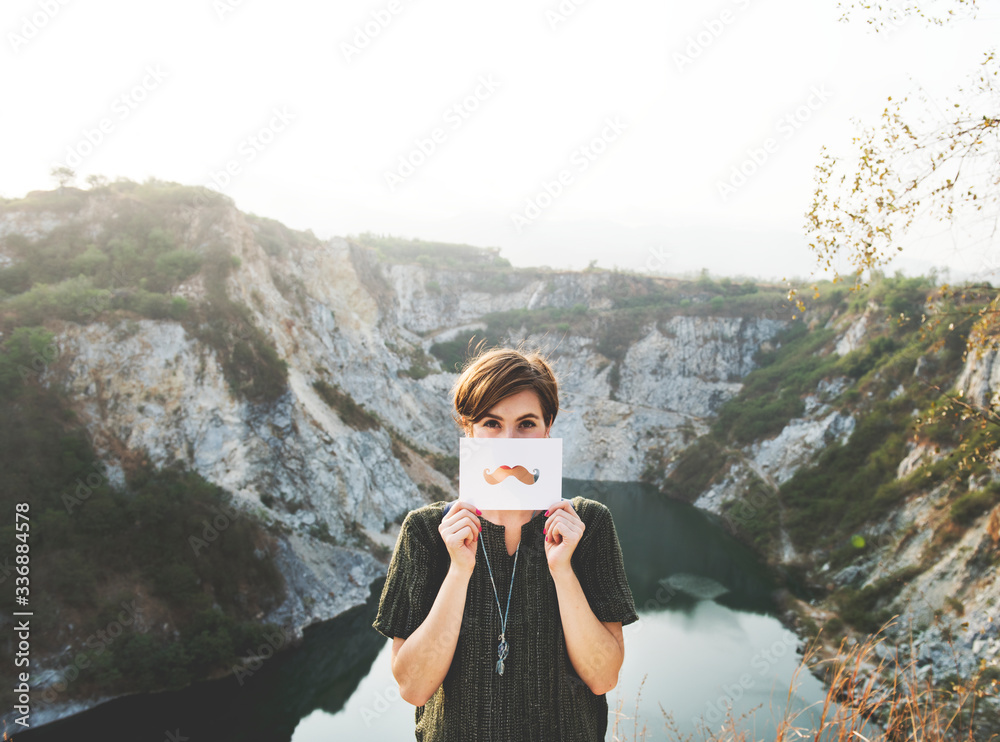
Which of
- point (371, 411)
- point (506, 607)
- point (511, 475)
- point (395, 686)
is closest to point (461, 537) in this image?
point (511, 475)

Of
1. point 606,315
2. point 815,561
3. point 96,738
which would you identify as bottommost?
point 96,738

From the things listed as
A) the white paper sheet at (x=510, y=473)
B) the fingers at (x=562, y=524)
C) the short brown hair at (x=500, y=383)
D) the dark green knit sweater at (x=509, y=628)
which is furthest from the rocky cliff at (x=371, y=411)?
the dark green knit sweater at (x=509, y=628)

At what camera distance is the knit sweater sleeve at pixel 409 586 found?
5.75 feet

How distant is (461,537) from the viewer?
5.37ft

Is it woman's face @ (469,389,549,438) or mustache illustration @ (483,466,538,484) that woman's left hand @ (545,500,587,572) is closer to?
Result: mustache illustration @ (483,466,538,484)

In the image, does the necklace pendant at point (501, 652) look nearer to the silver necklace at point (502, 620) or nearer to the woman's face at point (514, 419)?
the silver necklace at point (502, 620)

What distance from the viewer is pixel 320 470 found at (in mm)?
19750

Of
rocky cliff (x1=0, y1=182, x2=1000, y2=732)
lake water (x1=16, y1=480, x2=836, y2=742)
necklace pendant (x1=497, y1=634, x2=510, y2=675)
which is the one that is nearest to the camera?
necklace pendant (x1=497, y1=634, x2=510, y2=675)

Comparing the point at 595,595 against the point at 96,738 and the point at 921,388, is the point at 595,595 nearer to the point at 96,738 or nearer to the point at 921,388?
the point at 96,738

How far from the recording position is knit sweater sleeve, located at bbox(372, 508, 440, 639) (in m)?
1.75

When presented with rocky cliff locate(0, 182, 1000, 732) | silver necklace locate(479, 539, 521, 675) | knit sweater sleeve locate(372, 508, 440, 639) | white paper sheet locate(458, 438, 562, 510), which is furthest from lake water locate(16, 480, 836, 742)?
white paper sheet locate(458, 438, 562, 510)

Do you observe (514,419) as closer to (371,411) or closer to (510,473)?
(510,473)

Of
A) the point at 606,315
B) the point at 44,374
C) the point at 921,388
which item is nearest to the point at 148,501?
the point at 44,374

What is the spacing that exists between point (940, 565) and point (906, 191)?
17.6m
